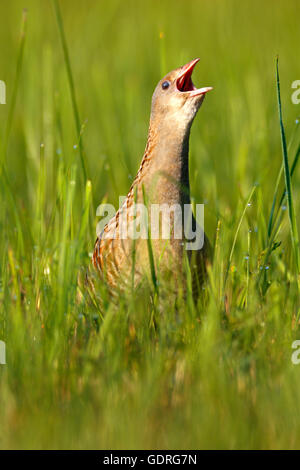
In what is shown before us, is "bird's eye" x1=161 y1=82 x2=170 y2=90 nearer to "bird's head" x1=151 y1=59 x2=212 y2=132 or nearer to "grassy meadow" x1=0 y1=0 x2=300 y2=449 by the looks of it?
"bird's head" x1=151 y1=59 x2=212 y2=132

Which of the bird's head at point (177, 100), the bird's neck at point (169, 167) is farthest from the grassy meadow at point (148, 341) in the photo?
the bird's head at point (177, 100)

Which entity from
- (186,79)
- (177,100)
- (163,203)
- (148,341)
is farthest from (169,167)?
(148,341)

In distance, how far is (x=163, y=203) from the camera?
9.55 feet

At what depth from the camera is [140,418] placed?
7.26 ft

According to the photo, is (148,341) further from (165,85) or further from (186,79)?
(186,79)

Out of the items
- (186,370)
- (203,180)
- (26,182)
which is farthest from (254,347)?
(26,182)

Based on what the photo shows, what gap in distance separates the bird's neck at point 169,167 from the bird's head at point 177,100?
0.10 ft

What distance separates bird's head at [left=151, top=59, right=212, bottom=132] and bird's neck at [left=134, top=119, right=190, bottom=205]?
3cm

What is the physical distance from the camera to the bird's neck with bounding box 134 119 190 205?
2.91m

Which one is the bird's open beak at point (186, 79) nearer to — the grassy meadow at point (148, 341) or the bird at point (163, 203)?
the bird at point (163, 203)

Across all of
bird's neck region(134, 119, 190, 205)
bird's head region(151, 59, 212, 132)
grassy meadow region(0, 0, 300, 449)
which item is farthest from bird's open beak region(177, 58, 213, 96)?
grassy meadow region(0, 0, 300, 449)

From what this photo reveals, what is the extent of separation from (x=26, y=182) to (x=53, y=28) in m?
3.89

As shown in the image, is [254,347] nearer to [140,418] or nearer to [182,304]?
[182,304]

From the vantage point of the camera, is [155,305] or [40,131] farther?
[40,131]
